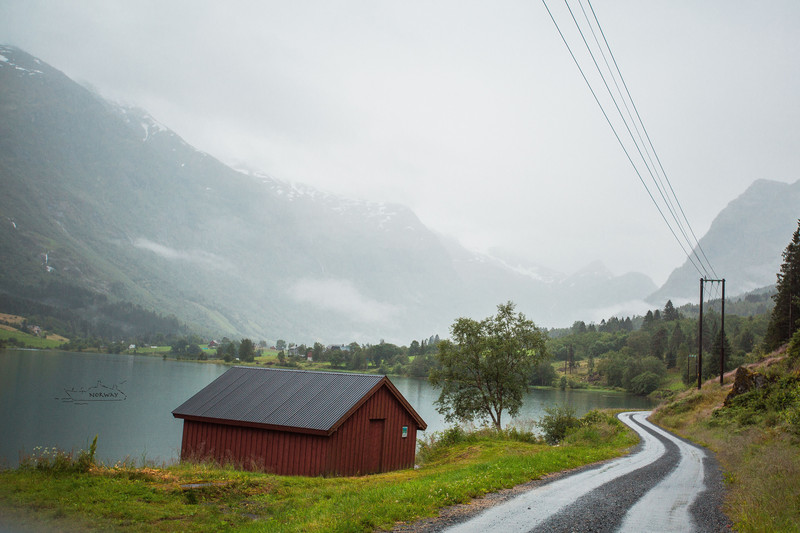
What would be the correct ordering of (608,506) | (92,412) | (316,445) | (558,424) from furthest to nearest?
(92,412) < (558,424) < (316,445) < (608,506)

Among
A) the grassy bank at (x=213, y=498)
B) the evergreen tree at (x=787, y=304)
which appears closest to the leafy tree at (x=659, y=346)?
the evergreen tree at (x=787, y=304)

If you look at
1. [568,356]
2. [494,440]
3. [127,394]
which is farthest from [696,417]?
[568,356]

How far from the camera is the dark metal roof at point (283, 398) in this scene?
1975cm

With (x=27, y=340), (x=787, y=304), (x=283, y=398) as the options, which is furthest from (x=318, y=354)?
(x=283, y=398)

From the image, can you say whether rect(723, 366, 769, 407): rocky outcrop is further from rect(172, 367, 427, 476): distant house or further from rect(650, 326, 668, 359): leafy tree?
rect(650, 326, 668, 359): leafy tree

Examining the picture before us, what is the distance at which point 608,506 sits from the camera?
10.5m

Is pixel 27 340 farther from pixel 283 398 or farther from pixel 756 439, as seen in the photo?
pixel 756 439

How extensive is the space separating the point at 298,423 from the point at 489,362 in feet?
76.3

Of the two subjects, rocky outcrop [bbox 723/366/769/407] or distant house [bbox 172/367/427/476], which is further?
rocky outcrop [bbox 723/366/769/407]

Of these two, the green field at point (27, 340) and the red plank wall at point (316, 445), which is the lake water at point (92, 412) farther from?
the green field at point (27, 340)

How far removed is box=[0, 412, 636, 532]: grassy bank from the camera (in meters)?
9.17

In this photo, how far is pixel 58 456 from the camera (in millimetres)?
12828

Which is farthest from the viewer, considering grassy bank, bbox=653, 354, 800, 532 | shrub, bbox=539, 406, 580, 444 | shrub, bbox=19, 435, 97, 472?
shrub, bbox=539, 406, 580, 444

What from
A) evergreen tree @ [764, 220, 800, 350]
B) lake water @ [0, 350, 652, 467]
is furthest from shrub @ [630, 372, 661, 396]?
evergreen tree @ [764, 220, 800, 350]
